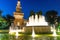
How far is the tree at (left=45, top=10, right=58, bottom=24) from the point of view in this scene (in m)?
7.49

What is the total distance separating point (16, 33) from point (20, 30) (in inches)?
11.5

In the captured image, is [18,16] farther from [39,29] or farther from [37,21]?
[39,29]

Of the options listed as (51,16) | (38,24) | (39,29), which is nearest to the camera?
(39,29)

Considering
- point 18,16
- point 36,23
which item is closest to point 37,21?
point 36,23

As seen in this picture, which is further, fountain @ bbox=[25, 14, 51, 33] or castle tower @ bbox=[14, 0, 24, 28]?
castle tower @ bbox=[14, 0, 24, 28]

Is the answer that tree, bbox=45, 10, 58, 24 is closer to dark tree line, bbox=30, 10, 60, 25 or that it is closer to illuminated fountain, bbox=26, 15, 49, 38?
dark tree line, bbox=30, 10, 60, 25

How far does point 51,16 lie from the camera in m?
7.77

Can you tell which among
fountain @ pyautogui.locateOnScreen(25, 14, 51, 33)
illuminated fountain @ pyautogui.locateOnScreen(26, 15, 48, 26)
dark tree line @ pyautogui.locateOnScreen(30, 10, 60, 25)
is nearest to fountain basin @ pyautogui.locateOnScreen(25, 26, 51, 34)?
fountain @ pyautogui.locateOnScreen(25, 14, 51, 33)

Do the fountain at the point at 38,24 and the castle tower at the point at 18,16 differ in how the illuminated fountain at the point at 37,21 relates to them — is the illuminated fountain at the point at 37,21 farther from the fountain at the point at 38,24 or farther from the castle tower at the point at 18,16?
the castle tower at the point at 18,16

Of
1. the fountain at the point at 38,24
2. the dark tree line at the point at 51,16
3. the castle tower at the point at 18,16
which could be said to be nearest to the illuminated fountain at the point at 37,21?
the fountain at the point at 38,24

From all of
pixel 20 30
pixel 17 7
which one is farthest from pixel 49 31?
pixel 17 7

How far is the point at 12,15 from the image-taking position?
24.3ft

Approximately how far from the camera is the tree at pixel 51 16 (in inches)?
295

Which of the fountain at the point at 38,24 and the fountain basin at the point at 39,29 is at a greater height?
the fountain at the point at 38,24
